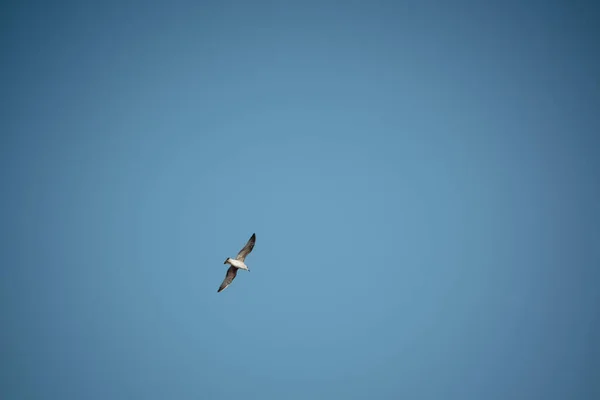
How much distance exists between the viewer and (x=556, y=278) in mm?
188250

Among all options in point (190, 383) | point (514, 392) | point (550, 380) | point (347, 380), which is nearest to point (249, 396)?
point (190, 383)

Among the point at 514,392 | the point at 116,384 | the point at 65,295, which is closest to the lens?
the point at 116,384

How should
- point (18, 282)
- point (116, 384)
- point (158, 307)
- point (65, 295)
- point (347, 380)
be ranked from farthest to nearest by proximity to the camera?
point (158, 307) → point (65, 295) → point (18, 282) → point (347, 380) → point (116, 384)

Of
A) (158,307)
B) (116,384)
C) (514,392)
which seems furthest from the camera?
(158,307)

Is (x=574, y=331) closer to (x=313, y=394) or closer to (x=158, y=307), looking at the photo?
(x=313, y=394)

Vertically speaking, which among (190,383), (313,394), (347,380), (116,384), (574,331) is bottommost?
(116,384)

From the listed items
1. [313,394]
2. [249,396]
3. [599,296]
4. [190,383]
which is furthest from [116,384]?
[599,296]

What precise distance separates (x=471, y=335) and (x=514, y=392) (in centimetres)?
4870

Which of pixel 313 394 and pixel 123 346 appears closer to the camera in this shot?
pixel 313 394

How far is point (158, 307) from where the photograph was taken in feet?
592

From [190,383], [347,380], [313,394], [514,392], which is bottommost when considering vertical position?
[190,383]

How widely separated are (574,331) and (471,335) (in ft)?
116

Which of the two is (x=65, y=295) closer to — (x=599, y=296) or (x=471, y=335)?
(x=471, y=335)

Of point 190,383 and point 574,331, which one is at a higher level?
point 574,331
